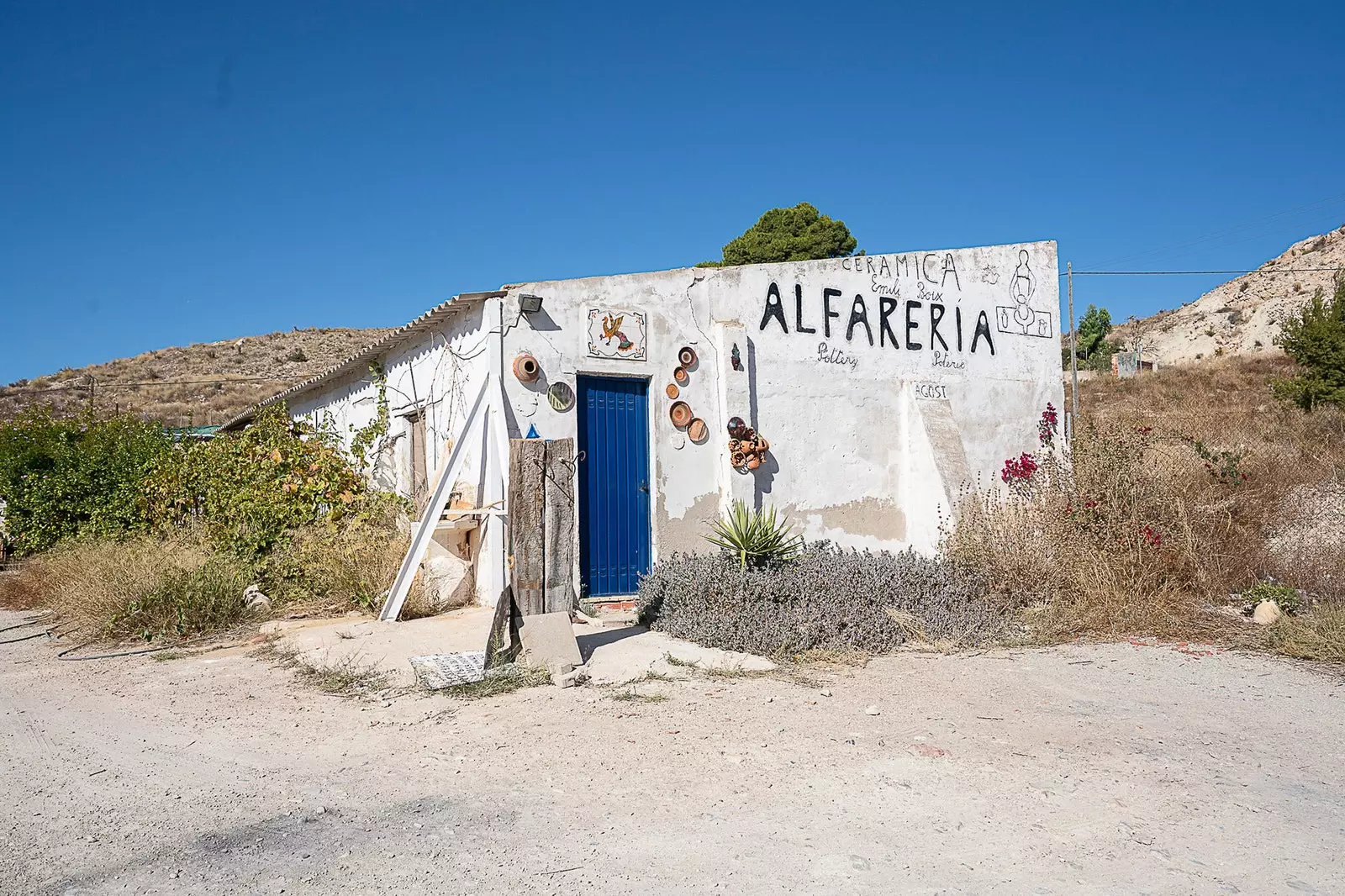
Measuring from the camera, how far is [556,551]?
610 cm

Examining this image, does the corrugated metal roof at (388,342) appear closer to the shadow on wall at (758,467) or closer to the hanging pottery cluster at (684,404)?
the hanging pottery cluster at (684,404)

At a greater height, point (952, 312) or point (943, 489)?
point (952, 312)

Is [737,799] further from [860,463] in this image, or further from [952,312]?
[952,312]

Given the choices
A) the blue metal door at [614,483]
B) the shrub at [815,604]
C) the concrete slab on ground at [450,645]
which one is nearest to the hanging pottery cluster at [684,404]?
the blue metal door at [614,483]

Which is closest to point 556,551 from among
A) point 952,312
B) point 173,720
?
point 173,720

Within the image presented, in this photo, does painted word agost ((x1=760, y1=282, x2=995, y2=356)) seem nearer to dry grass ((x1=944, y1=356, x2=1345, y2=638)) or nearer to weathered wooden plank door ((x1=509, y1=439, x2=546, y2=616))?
dry grass ((x1=944, y1=356, x2=1345, y2=638))

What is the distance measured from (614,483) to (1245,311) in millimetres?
37375

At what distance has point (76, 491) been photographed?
11250 millimetres

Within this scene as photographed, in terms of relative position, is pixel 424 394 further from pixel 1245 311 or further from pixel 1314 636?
pixel 1245 311

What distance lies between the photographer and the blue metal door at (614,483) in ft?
27.0

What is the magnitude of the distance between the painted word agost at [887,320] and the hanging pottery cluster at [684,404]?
1112 mm

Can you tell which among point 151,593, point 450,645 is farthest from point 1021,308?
point 151,593

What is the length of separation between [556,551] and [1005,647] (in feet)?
11.4

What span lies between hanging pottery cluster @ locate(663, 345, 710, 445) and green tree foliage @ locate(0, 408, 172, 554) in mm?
6861
